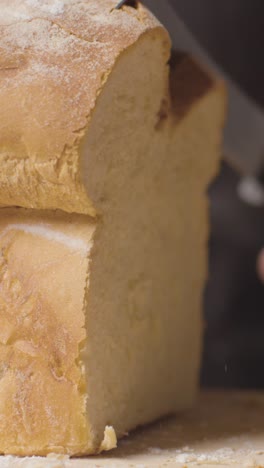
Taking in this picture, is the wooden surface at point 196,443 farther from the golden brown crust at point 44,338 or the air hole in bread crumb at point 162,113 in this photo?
the air hole in bread crumb at point 162,113

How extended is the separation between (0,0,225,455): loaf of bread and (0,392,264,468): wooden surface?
1.9 inches

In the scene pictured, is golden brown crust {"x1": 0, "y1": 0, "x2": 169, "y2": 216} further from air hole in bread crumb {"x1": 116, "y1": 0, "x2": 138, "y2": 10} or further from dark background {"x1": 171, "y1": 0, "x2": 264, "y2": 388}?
dark background {"x1": 171, "y1": 0, "x2": 264, "y2": 388}

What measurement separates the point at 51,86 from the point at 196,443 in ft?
2.60

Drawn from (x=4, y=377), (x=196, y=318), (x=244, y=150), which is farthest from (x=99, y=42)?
(x=244, y=150)

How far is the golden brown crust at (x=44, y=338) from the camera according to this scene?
1.31m

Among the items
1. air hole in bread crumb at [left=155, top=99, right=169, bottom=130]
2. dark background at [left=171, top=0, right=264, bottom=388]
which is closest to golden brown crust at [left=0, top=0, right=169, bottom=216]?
air hole in bread crumb at [left=155, top=99, right=169, bottom=130]

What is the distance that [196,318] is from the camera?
1996mm

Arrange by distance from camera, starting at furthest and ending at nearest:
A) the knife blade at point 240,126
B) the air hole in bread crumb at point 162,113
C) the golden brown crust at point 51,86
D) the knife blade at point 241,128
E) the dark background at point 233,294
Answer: the dark background at point 233,294, the knife blade at point 241,128, the knife blade at point 240,126, the air hole in bread crumb at point 162,113, the golden brown crust at point 51,86

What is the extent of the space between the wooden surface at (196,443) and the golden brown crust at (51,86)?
A: 1.49ft

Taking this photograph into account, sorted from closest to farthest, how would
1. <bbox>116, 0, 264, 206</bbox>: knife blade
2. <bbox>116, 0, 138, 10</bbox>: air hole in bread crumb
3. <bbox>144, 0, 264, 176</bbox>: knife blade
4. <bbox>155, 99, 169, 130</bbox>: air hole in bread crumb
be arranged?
1. <bbox>116, 0, 138, 10</bbox>: air hole in bread crumb
2. <bbox>155, 99, 169, 130</bbox>: air hole in bread crumb
3. <bbox>116, 0, 264, 206</bbox>: knife blade
4. <bbox>144, 0, 264, 176</bbox>: knife blade

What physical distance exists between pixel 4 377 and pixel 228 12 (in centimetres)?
135

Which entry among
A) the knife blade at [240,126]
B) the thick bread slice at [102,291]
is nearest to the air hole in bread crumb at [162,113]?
the thick bread slice at [102,291]

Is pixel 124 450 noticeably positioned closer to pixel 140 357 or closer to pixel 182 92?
pixel 140 357

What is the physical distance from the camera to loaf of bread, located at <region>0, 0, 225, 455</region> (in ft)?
4.16
